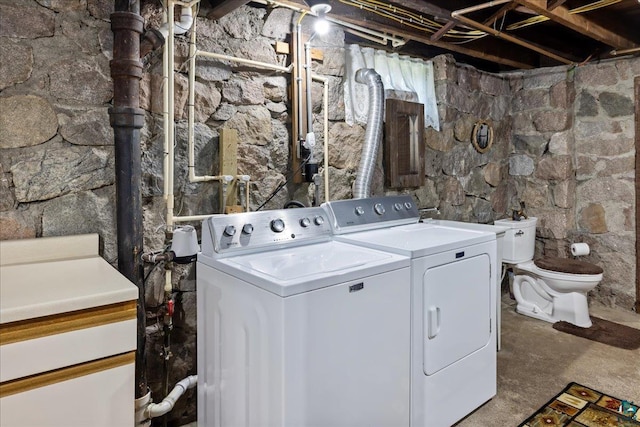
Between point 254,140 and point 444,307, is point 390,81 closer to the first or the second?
point 254,140

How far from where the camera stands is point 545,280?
3.27 metres

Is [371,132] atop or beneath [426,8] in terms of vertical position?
beneath

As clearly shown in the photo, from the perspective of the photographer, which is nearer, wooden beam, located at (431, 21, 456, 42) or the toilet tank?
wooden beam, located at (431, 21, 456, 42)

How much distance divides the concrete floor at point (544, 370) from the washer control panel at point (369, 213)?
1.09m

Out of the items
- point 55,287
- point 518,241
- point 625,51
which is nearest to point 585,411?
point 518,241

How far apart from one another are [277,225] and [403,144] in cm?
137

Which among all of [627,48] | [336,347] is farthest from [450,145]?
[336,347]

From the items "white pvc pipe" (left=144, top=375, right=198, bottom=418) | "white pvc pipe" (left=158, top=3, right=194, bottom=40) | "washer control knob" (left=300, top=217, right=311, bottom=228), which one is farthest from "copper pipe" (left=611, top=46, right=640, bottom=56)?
"white pvc pipe" (left=144, top=375, right=198, bottom=418)

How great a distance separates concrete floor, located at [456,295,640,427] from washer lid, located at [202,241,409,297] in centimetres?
100

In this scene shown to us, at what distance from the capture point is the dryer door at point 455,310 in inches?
73.0

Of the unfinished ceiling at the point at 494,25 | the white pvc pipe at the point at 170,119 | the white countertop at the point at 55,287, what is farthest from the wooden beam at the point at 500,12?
the white countertop at the point at 55,287

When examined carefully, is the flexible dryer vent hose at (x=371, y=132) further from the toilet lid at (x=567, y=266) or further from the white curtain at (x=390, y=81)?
the toilet lid at (x=567, y=266)

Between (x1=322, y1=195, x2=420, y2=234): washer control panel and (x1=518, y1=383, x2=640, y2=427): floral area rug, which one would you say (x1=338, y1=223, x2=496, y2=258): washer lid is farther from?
(x1=518, y1=383, x2=640, y2=427): floral area rug

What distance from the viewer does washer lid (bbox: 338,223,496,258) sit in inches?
73.0
